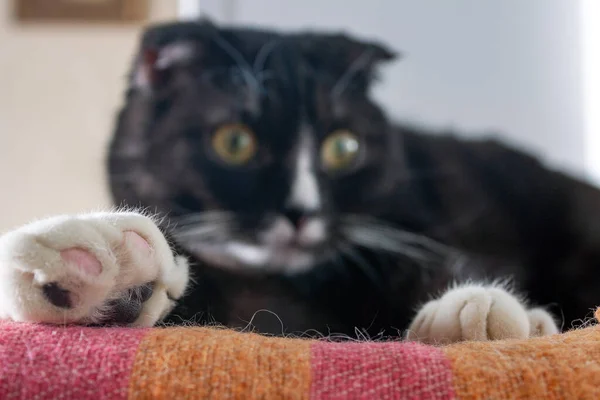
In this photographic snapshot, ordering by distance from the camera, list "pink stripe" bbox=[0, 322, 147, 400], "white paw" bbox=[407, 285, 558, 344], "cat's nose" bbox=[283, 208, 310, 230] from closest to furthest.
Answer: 1. "pink stripe" bbox=[0, 322, 147, 400]
2. "white paw" bbox=[407, 285, 558, 344]
3. "cat's nose" bbox=[283, 208, 310, 230]

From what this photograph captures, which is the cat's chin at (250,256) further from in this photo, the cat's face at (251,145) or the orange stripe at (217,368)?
the orange stripe at (217,368)

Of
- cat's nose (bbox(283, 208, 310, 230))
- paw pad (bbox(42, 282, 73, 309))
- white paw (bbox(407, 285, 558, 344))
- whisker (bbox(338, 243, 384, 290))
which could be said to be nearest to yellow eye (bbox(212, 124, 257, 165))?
cat's nose (bbox(283, 208, 310, 230))

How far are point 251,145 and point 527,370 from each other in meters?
0.77

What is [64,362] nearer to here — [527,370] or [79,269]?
[79,269]

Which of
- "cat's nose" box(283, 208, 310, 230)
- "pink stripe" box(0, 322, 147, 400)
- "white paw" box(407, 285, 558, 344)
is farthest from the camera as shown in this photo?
"cat's nose" box(283, 208, 310, 230)

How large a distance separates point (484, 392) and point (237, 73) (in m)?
0.86

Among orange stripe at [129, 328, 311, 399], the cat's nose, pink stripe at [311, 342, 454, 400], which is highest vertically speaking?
pink stripe at [311, 342, 454, 400]

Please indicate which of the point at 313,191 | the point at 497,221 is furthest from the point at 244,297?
the point at 497,221

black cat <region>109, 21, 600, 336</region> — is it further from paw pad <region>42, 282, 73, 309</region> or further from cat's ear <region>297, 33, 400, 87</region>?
paw pad <region>42, 282, 73, 309</region>

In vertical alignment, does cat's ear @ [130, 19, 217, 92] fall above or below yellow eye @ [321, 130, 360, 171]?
above

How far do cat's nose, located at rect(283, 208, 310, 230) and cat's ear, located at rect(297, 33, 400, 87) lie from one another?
30 centimetres

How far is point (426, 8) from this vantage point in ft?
3.82

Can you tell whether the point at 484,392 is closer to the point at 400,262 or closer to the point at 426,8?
the point at 400,262

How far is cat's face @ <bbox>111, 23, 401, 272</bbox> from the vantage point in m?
1.02
